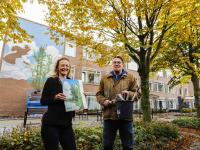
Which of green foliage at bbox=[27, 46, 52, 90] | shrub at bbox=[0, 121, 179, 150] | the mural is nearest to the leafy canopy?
shrub at bbox=[0, 121, 179, 150]

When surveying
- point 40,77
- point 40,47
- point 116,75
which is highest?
point 40,47

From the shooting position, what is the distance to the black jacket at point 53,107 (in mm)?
1940

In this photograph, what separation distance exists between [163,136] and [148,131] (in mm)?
723

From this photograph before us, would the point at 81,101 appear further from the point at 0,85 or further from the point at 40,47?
the point at 40,47

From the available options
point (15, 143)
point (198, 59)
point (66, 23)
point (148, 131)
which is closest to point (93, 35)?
point (66, 23)

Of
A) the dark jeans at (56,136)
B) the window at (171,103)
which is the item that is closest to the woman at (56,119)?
the dark jeans at (56,136)

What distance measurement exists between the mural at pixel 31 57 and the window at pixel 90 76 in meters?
4.34

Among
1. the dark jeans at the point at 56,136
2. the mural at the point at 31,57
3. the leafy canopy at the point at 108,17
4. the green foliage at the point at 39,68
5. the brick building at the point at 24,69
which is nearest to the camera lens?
the dark jeans at the point at 56,136

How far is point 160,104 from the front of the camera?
2911cm

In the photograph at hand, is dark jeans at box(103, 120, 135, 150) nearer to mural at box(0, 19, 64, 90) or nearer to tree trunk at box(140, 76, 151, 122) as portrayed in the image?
tree trunk at box(140, 76, 151, 122)

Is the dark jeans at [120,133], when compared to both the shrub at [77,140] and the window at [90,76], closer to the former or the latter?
the shrub at [77,140]

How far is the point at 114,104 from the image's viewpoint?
2.46m

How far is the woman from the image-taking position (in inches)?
74.1

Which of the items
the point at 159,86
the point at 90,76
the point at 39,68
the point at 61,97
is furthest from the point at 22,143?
the point at 159,86
